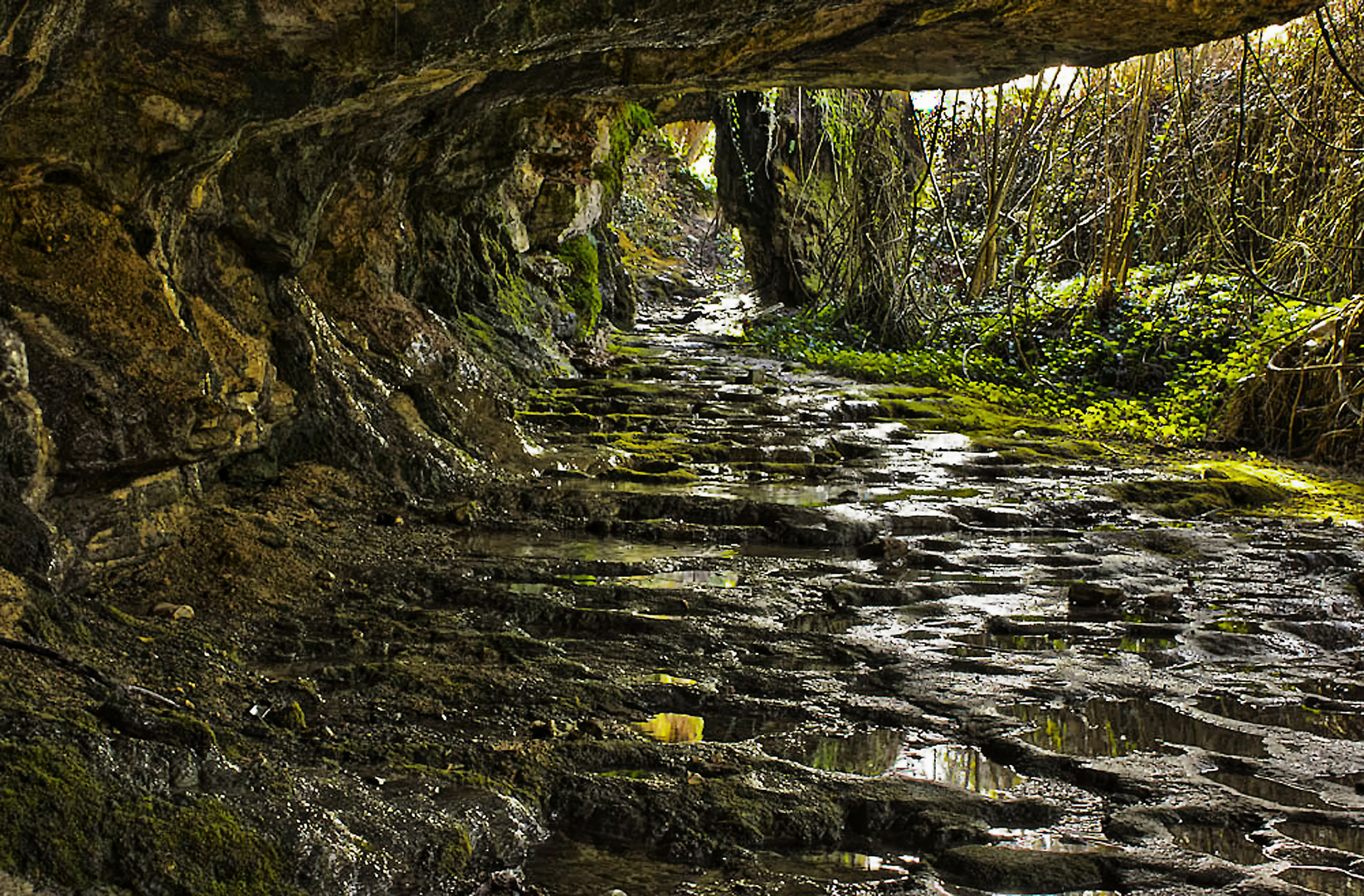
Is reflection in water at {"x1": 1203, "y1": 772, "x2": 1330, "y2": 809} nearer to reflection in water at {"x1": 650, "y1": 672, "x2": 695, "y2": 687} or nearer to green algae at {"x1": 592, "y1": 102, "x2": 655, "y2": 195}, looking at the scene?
reflection in water at {"x1": 650, "y1": 672, "x2": 695, "y2": 687}

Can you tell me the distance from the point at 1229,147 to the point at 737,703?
392 inches

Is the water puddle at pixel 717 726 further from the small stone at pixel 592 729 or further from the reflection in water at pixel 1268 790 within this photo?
the reflection in water at pixel 1268 790

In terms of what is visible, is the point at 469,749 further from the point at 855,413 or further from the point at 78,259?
the point at 855,413

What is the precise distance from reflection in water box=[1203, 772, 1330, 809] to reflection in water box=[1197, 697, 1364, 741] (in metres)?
0.50

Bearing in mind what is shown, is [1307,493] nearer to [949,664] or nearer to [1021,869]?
[949,664]

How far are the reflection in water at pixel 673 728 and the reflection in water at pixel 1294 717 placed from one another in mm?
1593

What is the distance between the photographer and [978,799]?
99.7 inches

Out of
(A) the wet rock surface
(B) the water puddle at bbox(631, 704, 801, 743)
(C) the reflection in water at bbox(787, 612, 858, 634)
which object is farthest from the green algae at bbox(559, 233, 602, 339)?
(B) the water puddle at bbox(631, 704, 801, 743)

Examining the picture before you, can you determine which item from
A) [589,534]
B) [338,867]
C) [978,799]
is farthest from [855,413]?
[338,867]

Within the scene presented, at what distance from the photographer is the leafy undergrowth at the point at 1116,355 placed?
914 centimetres

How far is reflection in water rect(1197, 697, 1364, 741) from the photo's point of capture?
123 inches

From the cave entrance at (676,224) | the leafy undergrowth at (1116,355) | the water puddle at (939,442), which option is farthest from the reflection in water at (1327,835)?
the cave entrance at (676,224)

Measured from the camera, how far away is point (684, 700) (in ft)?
10.4

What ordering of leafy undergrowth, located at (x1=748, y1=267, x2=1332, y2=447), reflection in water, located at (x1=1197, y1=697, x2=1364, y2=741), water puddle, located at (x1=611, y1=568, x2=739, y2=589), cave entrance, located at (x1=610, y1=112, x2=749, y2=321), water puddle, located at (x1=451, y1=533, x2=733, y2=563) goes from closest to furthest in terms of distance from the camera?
reflection in water, located at (x1=1197, y1=697, x2=1364, y2=741), water puddle, located at (x1=611, y1=568, x2=739, y2=589), water puddle, located at (x1=451, y1=533, x2=733, y2=563), leafy undergrowth, located at (x1=748, y1=267, x2=1332, y2=447), cave entrance, located at (x1=610, y1=112, x2=749, y2=321)
